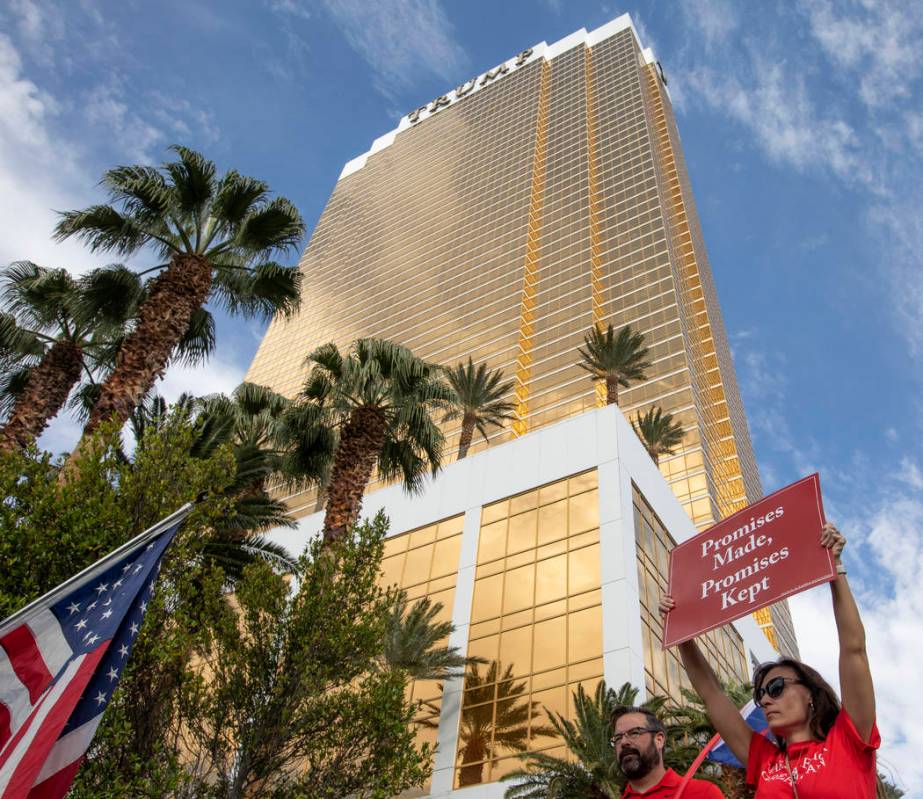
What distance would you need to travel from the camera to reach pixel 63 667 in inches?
266

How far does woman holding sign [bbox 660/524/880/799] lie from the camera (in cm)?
304

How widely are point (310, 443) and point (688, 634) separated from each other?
51.5 ft

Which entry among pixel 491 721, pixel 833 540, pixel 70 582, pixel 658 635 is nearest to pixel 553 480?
pixel 658 635

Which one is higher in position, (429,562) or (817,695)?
(429,562)

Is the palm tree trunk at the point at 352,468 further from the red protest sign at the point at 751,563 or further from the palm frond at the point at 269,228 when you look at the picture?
the red protest sign at the point at 751,563

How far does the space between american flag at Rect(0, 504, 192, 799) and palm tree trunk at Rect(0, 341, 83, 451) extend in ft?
25.5

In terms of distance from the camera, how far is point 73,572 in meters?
10.6

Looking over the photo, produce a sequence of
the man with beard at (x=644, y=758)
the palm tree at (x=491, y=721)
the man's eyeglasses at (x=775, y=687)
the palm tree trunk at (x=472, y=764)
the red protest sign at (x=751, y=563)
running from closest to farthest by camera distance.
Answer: the man's eyeglasses at (x=775, y=687) → the man with beard at (x=644, y=758) → the red protest sign at (x=751, y=563) → the palm tree trunk at (x=472, y=764) → the palm tree at (x=491, y=721)

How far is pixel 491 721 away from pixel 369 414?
8.88m

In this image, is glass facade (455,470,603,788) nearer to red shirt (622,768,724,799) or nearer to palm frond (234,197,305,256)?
palm frond (234,197,305,256)

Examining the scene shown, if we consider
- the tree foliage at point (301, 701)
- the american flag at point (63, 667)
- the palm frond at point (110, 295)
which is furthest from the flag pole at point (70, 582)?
the palm frond at point (110, 295)

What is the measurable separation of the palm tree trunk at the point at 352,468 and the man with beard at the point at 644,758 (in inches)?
448

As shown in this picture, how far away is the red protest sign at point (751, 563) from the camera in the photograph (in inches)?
152

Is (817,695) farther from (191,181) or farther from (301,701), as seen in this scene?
(191,181)
